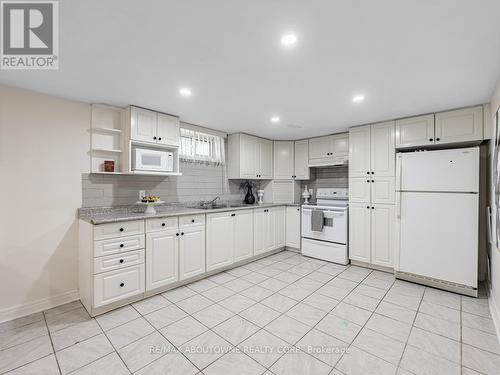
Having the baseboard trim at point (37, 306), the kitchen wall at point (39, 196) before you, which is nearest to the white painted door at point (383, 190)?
the kitchen wall at point (39, 196)

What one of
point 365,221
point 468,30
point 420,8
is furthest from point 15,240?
point 365,221

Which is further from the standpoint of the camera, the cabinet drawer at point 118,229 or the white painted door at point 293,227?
the white painted door at point 293,227

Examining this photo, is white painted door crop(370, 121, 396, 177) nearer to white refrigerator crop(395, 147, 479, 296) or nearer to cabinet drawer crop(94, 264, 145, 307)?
white refrigerator crop(395, 147, 479, 296)

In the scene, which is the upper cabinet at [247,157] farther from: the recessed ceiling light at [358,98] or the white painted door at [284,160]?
the recessed ceiling light at [358,98]

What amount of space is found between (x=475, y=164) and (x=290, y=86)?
2.34 m

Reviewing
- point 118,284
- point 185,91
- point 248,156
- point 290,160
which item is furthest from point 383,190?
point 118,284

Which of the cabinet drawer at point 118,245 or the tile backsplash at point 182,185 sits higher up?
the tile backsplash at point 182,185

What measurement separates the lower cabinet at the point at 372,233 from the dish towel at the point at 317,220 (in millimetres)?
459

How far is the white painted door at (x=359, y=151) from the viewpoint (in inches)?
144

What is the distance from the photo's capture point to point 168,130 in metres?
3.22

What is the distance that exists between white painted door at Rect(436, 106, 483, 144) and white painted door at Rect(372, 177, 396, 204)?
2.52 feet

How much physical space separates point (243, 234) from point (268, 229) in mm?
649

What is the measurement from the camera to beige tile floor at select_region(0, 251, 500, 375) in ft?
5.56

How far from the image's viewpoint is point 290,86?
7.71 ft
